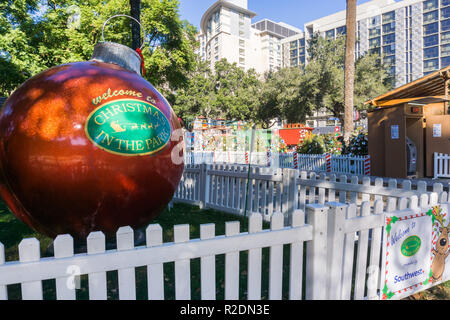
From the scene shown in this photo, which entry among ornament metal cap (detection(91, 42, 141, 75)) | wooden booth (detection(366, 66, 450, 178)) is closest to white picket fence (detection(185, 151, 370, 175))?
wooden booth (detection(366, 66, 450, 178))

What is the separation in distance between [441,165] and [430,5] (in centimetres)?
9424

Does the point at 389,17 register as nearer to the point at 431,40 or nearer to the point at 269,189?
the point at 431,40

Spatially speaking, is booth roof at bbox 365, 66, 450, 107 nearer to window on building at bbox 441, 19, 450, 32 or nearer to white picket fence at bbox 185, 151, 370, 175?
white picket fence at bbox 185, 151, 370, 175

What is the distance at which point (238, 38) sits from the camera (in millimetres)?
95625

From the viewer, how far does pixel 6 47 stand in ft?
46.3

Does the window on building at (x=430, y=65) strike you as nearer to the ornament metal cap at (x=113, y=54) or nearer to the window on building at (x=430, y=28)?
the window on building at (x=430, y=28)

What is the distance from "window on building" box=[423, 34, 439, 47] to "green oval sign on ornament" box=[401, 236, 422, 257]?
10328 centimetres

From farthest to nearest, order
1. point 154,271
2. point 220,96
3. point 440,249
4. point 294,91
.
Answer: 1. point 220,96
2. point 294,91
3. point 440,249
4. point 154,271

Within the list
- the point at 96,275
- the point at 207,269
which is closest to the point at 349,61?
the point at 207,269

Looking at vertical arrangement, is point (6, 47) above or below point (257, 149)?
above

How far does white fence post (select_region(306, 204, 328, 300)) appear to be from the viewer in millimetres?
2383

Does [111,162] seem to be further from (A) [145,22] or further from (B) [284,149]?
(B) [284,149]
